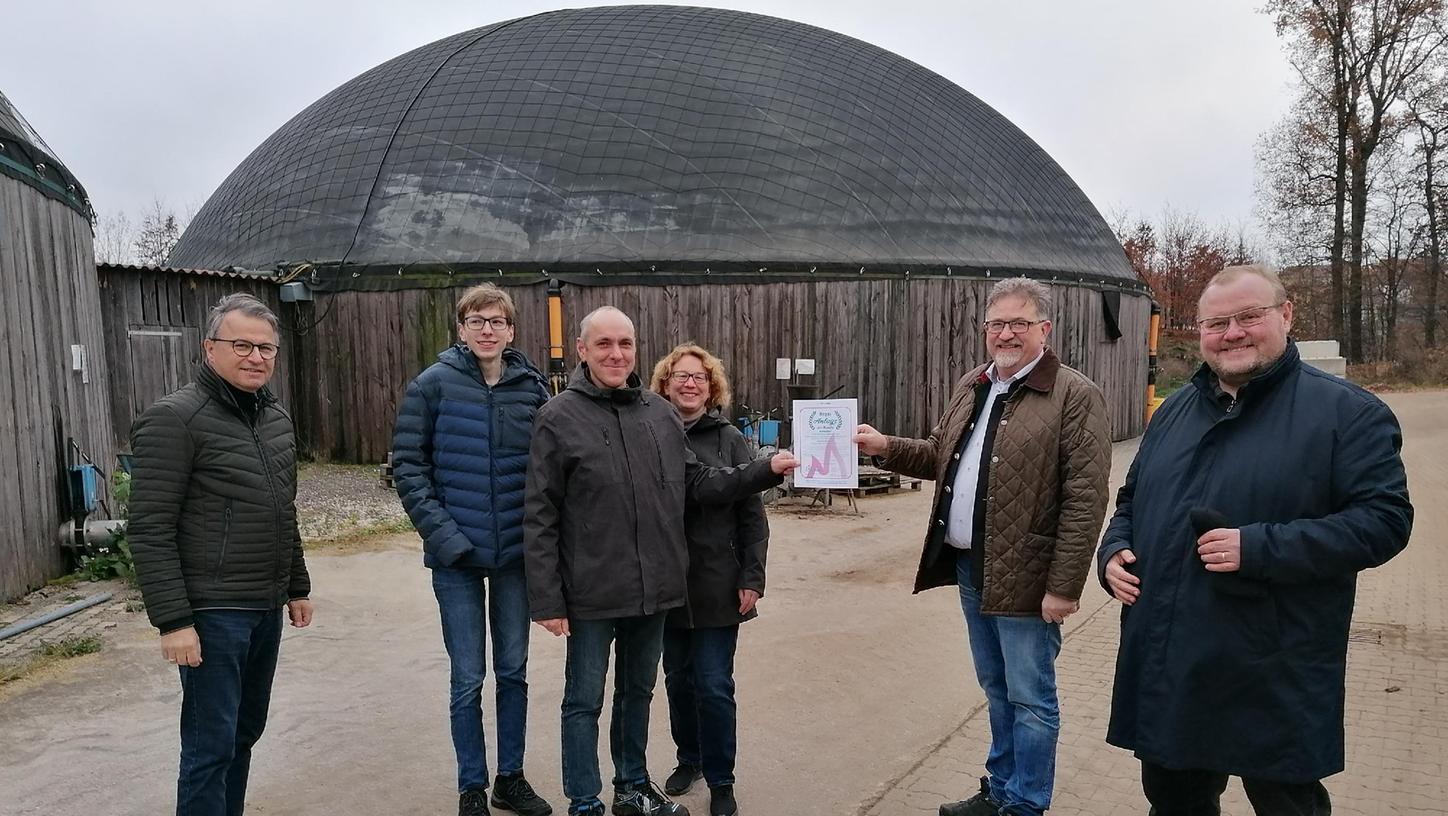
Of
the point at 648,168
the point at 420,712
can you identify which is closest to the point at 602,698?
the point at 420,712

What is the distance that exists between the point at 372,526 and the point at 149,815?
6.19 metres

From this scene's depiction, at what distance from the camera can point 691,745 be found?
3920mm

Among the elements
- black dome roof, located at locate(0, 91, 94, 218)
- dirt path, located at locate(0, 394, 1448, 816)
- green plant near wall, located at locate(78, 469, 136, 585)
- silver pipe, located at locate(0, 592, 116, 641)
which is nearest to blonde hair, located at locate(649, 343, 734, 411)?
dirt path, located at locate(0, 394, 1448, 816)

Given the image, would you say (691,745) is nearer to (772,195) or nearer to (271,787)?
(271,787)

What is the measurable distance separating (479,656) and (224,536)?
3.64 ft

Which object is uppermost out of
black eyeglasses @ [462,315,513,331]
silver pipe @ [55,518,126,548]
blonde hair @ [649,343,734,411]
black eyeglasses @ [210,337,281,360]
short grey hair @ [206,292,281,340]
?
short grey hair @ [206,292,281,340]

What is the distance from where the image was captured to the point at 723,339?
43.9 ft

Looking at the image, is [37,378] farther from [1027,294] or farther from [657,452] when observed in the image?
[1027,294]

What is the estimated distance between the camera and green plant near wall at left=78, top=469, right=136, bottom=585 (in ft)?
23.3

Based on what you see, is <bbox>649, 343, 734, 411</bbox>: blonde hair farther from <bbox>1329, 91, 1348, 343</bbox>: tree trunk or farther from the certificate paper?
<bbox>1329, 91, 1348, 343</bbox>: tree trunk

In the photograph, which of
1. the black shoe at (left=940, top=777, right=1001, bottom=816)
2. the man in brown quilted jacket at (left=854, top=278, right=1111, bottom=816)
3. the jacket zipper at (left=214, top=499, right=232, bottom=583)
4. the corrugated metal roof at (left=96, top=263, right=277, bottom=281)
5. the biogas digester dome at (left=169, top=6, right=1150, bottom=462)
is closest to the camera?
the jacket zipper at (left=214, top=499, right=232, bottom=583)

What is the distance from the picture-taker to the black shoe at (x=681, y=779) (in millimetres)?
3816

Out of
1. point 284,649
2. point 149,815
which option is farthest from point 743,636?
point 149,815

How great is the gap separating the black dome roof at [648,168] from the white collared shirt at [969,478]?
10240 mm
